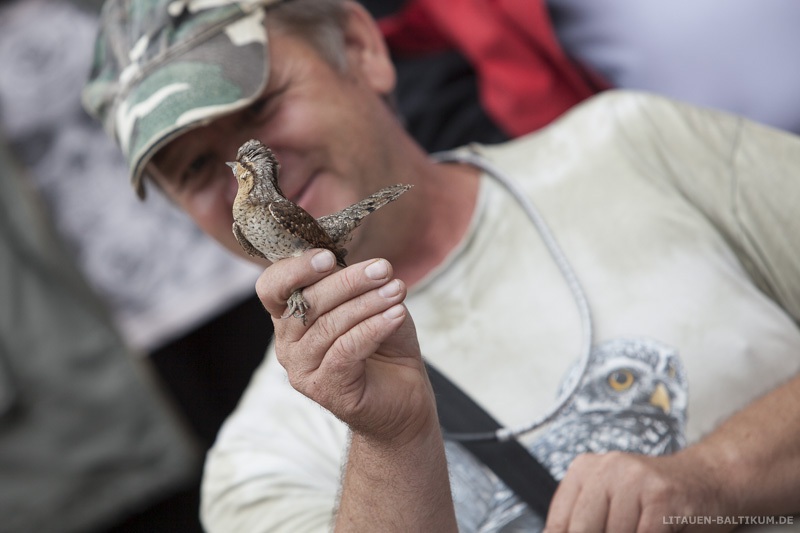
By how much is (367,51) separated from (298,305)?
48.6 inches

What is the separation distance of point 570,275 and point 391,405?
2.38 ft

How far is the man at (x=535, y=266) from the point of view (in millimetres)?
1556

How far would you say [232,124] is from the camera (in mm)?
1779

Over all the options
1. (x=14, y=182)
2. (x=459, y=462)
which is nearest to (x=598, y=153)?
(x=459, y=462)

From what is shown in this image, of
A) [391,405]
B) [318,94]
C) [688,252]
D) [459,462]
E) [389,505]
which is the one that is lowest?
[459,462]

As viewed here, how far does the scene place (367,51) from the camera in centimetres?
224

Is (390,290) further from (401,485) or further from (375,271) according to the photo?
(401,485)

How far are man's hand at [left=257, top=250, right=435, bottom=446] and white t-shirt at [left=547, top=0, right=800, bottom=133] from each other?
63.5 inches

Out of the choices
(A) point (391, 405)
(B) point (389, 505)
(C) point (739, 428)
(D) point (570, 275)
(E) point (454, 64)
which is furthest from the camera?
(E) point (454, 64)

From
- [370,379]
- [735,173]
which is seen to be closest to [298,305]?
[370,379]

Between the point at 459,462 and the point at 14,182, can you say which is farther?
the point at 14,182

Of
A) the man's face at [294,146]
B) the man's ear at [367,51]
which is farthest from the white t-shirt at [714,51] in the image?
the man's face at [294,146]

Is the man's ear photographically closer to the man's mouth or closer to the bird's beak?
the man's mouth

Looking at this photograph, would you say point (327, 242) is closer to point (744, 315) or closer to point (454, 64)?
point (744, 315)
